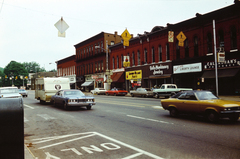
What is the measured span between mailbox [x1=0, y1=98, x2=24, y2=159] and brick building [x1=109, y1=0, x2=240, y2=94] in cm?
2314

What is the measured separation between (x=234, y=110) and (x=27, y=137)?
830 centimetres

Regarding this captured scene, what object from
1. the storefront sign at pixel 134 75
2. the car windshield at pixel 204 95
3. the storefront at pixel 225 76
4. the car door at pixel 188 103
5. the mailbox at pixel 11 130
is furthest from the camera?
the storefront sign at pixel 134 75

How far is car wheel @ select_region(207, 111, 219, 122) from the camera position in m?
9.39

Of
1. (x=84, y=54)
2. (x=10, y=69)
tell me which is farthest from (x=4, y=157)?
(x=10, y=69)

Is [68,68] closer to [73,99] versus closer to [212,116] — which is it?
[73,99]

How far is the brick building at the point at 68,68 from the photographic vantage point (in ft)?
225

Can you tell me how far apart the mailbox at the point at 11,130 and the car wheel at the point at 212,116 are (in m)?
8.23

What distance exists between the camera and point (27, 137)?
7.74m

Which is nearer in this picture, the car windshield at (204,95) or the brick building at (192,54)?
the car windshield at (204,95)

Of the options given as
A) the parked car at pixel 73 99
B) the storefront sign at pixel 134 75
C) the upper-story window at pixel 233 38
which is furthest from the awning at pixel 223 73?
the parked car at pixel 73 99

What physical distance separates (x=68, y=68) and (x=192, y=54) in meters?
50.6

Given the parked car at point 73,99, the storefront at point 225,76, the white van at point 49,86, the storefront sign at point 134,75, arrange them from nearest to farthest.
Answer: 1. the parked car at point 73,99
2. the white van at point 49,86
3. the storefront at point 225,76
4. the storefront sign at point 134,75

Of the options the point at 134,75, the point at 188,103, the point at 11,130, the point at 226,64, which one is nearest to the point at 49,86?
the point at 188,103

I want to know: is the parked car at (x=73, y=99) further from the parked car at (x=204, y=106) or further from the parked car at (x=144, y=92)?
the parked car at (x=144, y=92)
